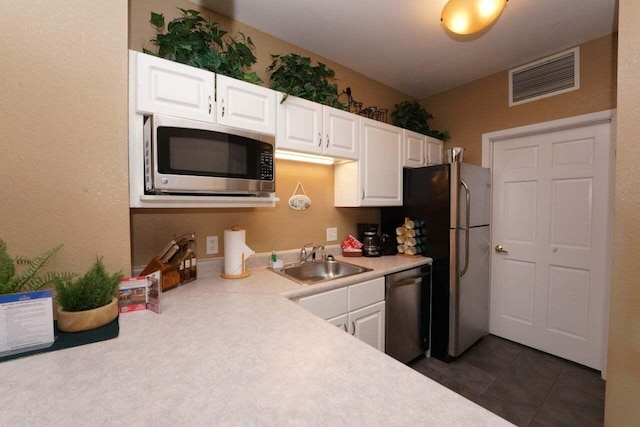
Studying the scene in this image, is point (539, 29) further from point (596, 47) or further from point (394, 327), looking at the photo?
point (394, 327)

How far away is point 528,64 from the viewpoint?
2.39 m

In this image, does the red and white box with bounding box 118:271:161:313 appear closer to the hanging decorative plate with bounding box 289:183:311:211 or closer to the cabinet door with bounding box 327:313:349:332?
the cabinet door with bounding box 327:313:349:332

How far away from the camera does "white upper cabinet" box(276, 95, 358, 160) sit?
1.75 meters

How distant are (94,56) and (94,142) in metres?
0.37

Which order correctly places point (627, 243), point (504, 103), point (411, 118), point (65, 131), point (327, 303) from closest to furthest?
1. point (65, 131)
2. point (627, 243)
3. point (327, 303)
4. point (504, 103)
5. point (411, 118)

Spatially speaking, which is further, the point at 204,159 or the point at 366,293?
the point at 366,293

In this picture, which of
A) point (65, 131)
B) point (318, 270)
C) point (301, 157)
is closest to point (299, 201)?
point (301, 157)

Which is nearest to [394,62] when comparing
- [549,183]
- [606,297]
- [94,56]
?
[549,183]

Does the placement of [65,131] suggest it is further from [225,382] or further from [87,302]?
[225,382]

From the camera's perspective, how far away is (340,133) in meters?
2.04

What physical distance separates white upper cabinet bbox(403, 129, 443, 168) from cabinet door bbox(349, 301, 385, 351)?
1383 mm

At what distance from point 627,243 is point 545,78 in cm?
182

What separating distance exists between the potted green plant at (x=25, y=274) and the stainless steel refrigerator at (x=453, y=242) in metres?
2.35

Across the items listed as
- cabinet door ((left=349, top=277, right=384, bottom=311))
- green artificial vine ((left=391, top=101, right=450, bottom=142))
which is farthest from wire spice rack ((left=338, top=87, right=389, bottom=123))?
cabinet door ((left=349, top=277, right=384, bottom=311))
